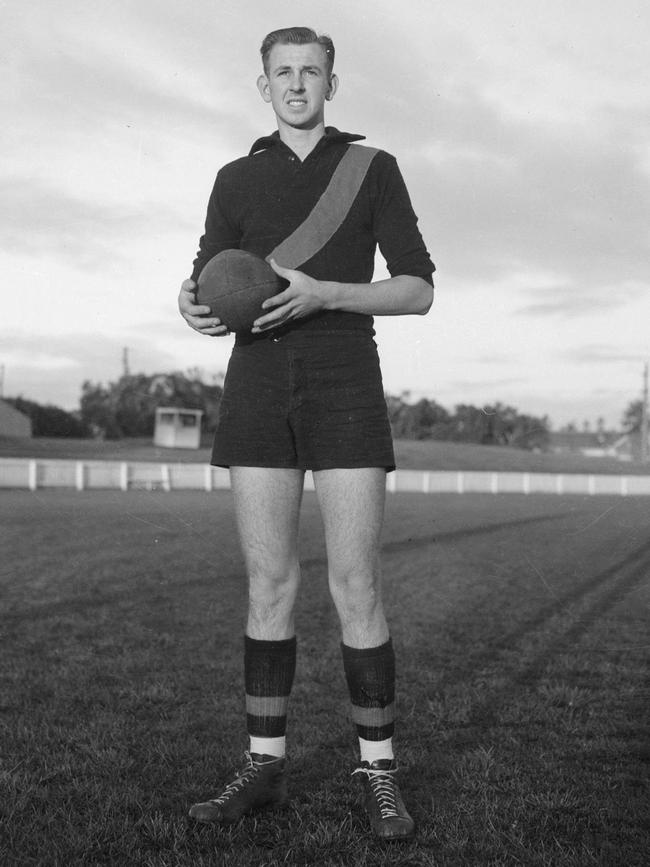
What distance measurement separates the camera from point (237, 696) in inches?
189

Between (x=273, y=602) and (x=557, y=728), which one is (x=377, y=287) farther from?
(x=557, y=728)

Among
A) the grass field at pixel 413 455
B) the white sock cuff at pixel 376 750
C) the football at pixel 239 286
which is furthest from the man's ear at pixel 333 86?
the grass field at pixel 413 455

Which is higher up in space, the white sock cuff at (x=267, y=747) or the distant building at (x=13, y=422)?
the distant building at (x=13, y=422)

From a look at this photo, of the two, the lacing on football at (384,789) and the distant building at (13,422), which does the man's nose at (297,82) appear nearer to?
the lacing on football at (384,789)

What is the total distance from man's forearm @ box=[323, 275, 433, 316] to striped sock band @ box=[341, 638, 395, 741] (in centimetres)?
107

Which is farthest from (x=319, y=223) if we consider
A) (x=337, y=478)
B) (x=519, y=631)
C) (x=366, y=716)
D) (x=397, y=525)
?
(x=397, y=525)

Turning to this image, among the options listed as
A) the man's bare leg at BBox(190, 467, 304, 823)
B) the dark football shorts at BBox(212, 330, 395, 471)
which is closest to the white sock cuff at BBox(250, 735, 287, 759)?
the man's bare leg at BBox(190, 467, 304, 823)

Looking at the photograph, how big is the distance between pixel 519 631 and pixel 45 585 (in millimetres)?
4826

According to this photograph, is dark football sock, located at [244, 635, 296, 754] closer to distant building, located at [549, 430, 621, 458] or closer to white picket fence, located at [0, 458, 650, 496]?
white picket fence, located at [0, 458, 650, 496]

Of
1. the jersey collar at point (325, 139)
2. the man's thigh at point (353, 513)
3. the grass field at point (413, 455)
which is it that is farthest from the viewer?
the grass field at point (413, 455)

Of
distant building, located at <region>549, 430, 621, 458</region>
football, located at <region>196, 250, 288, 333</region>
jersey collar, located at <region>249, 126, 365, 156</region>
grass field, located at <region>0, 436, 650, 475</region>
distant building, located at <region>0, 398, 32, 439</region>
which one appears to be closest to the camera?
football, located at <region>196, 250, 288, 333</region>

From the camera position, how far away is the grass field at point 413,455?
49.2 m

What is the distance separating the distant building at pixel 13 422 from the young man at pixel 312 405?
56.6m

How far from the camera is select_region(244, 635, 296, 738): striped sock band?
3006mm
